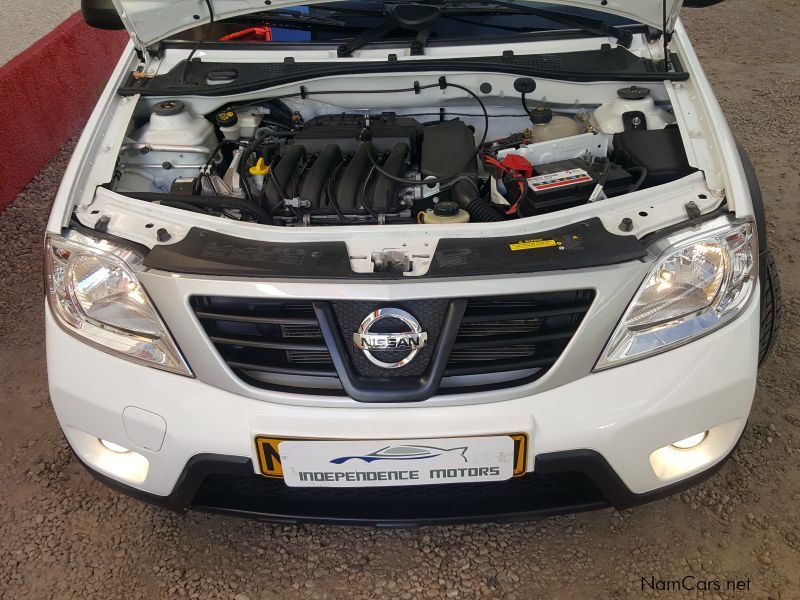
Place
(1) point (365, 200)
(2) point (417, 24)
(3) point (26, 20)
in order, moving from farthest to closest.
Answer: (3) point (26, 20), (2) point (417, 24), (1) point (365, 200)

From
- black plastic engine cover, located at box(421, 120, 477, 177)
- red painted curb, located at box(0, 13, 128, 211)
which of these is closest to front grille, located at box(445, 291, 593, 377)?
black plastic engine cover, located at box(421, 120, 477, 177)

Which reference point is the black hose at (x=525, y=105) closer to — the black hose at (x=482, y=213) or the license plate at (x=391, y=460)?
the black hose at (x=482, y=213)

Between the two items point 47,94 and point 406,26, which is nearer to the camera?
point 406,26

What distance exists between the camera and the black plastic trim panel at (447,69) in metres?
1.97

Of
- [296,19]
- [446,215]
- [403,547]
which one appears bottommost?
[403,547]

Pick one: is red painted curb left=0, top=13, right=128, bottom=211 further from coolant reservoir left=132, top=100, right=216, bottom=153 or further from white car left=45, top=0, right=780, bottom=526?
white car left=45, top=0, right=780, bottom=526

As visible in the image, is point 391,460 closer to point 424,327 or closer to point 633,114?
point 424,327

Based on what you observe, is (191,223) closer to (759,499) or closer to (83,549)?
(83,549)

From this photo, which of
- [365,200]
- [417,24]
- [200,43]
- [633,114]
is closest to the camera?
[365,200]

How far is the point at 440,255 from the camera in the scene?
135cm

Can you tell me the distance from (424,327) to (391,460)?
263 millimetres

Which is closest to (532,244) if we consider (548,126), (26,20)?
(548,126)

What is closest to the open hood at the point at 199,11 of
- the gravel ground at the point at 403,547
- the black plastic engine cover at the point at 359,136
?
the black plastic engine cover at the point at 359,136

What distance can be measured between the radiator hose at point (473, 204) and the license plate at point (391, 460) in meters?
0.52
